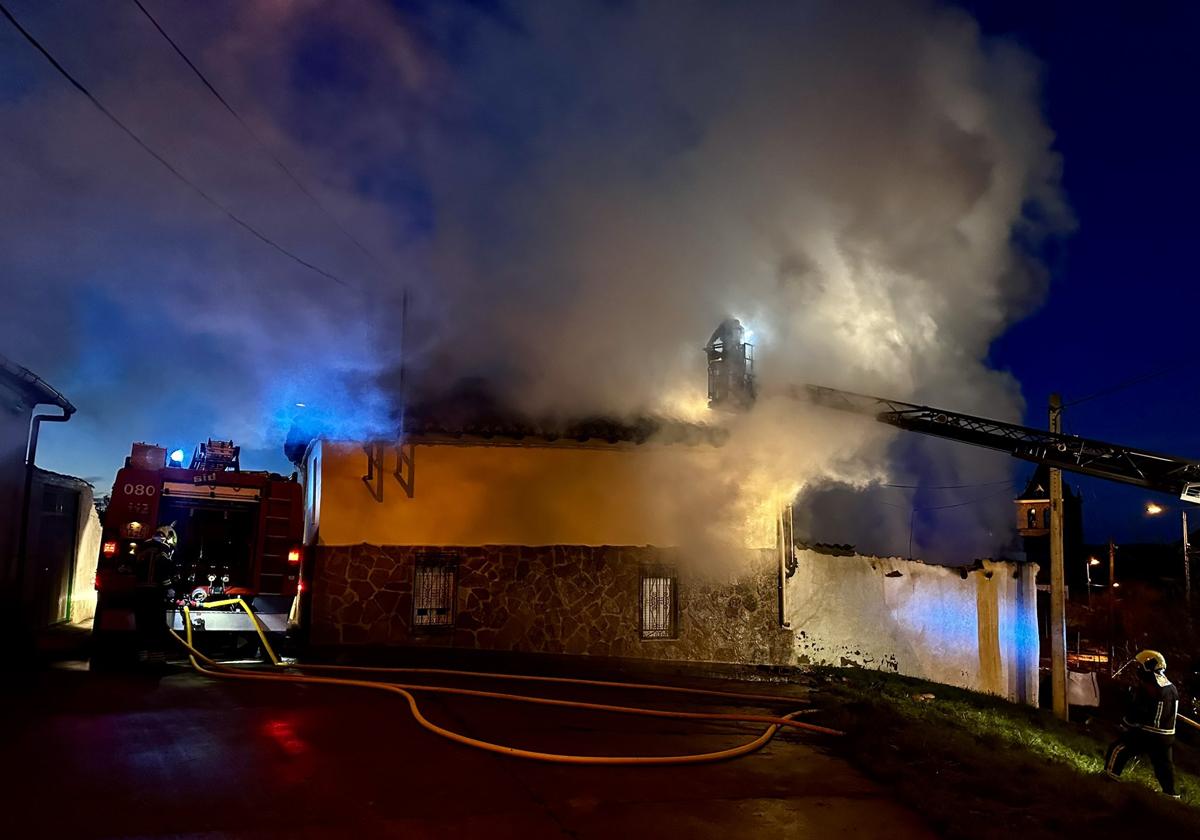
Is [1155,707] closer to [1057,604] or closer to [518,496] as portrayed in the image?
[1057,604]

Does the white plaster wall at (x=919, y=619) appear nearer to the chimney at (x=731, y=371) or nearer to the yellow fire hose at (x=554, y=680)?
the chimney at (x=731, y=371)

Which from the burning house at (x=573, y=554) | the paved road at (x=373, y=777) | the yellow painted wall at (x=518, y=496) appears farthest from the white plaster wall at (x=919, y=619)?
the paved road at (x=373, y=777)

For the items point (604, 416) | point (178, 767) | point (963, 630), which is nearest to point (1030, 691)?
point (963, 630)

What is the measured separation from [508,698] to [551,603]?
15.7ft

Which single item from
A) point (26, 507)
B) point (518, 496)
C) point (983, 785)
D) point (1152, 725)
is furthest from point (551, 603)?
point (26, 507)

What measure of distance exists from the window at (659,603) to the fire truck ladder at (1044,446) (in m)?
4.22

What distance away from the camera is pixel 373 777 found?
223 inches

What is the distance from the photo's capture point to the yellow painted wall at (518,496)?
512 inches

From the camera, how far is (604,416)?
47.1 ft

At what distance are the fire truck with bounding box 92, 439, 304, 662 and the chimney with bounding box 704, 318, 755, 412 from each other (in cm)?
704

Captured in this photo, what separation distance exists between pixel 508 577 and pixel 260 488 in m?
4.13

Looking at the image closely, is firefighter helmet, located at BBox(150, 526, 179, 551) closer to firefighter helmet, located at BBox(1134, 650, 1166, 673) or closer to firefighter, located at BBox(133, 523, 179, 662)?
firefighter, located at BBox(133, 523, 179, 662)

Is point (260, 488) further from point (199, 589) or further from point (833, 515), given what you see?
point (833, 515)

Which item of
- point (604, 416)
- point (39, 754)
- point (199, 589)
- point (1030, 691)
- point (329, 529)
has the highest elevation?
point (604, 416)
